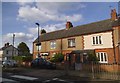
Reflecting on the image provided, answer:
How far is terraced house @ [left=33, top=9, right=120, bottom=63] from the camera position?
28272mm

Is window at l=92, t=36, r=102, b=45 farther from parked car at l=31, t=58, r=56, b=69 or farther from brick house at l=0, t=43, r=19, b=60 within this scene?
brick house at l=0, t=43, r=19, b=60

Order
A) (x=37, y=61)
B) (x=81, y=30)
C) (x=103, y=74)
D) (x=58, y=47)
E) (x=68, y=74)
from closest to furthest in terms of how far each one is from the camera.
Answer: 1. (x=103, y=74)
2. (x=68, y=74)
3. (x=37, y=61)
4. (x=81, y=30)
5. (x=58, y=47)

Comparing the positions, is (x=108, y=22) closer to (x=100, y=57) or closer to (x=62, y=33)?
(x=100, y=57)

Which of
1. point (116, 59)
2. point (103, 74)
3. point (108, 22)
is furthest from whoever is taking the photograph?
point (108, 22)

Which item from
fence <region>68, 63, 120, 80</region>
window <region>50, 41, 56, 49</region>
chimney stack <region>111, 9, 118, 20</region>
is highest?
chimney stack <region>111, 9, 118, 20</region>

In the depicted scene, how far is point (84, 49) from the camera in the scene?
32.7 m

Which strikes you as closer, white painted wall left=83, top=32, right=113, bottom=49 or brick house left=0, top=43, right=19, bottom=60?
white painted wall left=83, top=32, right=113, bottom=49

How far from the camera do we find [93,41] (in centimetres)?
3156

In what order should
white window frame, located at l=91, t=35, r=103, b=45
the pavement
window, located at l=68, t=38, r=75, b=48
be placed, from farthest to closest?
window, located at l=68, t=38, r=75, b=48 < white window frame, located at l=91, t=35, r=103, b=45 < the pavement

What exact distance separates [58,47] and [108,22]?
1158 centimetres

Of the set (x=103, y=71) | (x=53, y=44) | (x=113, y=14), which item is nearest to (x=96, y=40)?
(x=113, y=14)

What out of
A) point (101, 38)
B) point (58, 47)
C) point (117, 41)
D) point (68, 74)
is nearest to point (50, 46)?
point (58, 47)

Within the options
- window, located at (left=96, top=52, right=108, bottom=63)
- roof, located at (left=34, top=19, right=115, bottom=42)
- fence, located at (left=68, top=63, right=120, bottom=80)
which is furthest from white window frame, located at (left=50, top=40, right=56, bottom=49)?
fence, located at (left=68, top=63, right=120, bottom=80)

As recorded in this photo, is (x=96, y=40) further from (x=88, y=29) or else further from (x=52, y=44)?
(x=52, y=44)
